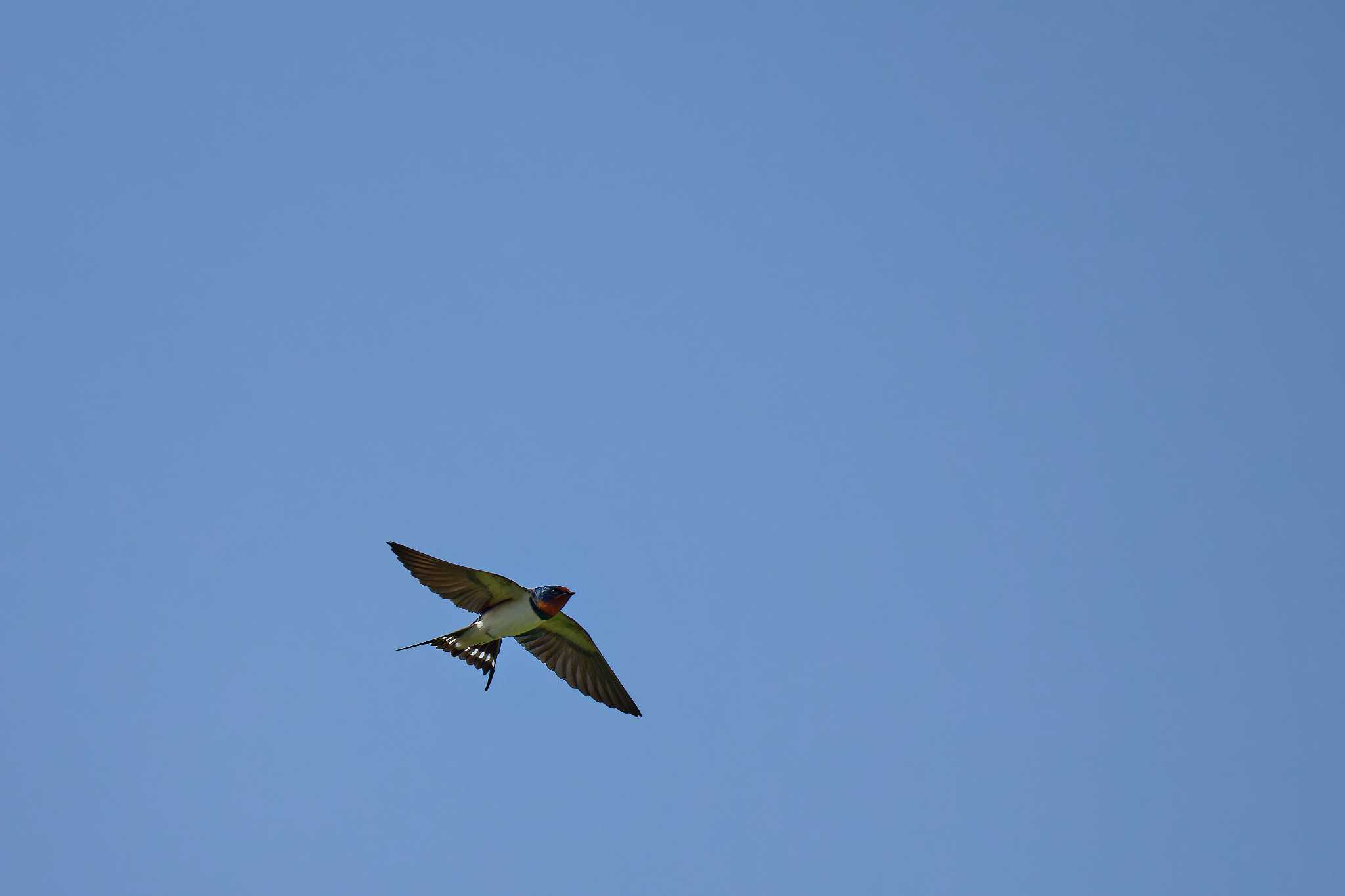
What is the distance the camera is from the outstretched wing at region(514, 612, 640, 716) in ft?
36.6

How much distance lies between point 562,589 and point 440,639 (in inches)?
37.8

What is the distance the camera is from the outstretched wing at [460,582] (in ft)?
33.7

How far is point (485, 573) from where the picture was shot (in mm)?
10336

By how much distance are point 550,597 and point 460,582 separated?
68cm

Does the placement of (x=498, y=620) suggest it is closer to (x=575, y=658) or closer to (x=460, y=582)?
(x=460, y=582)

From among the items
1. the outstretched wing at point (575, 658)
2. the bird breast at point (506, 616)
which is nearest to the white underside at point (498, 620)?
the bird breast at point (506, 616)

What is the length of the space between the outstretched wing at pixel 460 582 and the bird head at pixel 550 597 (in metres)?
0.15

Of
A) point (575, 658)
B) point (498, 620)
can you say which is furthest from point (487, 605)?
point (575, 658)

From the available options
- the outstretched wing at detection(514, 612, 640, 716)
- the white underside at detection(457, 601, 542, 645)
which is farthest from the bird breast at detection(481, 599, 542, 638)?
the outstretched wing at detection(514, 612, 640, 716)

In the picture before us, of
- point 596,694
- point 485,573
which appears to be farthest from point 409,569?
point 596,694

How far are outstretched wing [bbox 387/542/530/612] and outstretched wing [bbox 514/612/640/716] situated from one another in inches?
25.3

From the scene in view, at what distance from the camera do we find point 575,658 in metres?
11.2

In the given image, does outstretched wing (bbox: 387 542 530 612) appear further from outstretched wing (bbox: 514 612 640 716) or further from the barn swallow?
outstretched wing (bbox: 514 612 640 716)

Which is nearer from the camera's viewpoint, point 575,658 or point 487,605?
point 487,605
